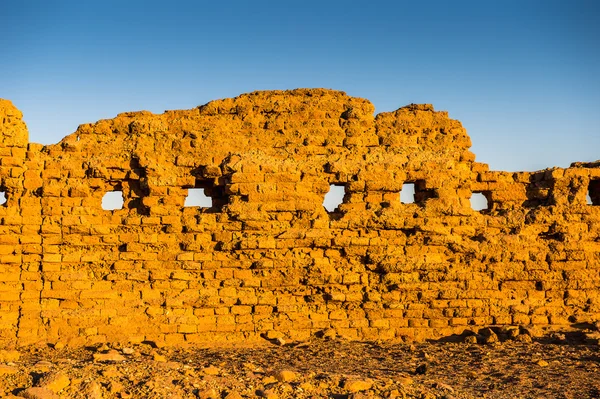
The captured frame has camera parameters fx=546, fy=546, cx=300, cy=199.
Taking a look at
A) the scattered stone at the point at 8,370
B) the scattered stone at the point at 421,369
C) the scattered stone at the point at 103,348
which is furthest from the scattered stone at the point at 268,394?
the scattered stone at the point at 103,348

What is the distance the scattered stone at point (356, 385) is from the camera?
14.7 feet

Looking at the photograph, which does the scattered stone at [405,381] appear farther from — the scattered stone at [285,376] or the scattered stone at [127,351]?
the scattered stone at [127,351]

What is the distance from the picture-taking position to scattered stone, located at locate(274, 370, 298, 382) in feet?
15.6

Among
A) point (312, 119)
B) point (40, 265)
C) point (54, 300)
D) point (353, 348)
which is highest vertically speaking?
point (312, 119)

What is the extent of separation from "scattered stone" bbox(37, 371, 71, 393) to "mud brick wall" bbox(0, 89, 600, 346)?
2.59 m

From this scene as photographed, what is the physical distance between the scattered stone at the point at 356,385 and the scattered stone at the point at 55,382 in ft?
7.25

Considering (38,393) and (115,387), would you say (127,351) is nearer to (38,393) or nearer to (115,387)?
(115,387)

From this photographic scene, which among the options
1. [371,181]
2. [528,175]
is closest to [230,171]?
[371,181]

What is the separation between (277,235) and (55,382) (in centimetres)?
360

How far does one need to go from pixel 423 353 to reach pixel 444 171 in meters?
2.60

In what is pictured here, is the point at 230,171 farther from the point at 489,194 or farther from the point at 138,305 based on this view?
the point at 489,194

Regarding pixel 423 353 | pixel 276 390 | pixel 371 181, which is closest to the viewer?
pixel 276 390

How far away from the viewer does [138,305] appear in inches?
279

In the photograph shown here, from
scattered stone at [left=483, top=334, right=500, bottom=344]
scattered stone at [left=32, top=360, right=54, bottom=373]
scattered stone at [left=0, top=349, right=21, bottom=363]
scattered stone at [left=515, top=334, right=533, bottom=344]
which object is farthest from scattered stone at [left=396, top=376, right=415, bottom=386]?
scattered stone at [left=0, top=349, right=21, bottom=363]
